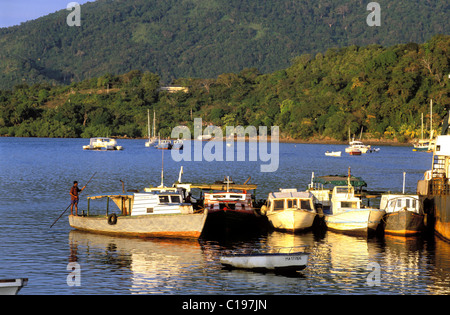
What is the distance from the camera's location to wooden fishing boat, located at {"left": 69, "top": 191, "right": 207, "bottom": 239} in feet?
146

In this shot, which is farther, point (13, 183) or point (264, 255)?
point (13, 183)

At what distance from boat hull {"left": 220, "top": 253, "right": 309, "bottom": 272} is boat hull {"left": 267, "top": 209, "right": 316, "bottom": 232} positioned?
39.7 ft

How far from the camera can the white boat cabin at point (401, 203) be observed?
157ft

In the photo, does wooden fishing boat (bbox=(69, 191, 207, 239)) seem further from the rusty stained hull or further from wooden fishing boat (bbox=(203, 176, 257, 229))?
the rusty stained hull

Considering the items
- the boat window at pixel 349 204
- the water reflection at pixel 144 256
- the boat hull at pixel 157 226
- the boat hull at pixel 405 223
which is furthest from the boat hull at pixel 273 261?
the boat window at pixel 349 204

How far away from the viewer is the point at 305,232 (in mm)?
49094

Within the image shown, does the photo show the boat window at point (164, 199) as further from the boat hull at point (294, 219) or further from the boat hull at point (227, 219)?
the boat hull at point (294, 219)

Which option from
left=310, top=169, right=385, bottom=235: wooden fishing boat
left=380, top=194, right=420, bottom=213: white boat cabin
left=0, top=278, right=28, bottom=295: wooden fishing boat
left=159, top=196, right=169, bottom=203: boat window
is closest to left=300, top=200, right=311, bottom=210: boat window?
left=310, top=169, right=385, bottom=235: wooden fishing boat

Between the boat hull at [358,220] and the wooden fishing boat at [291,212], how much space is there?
6.67ft

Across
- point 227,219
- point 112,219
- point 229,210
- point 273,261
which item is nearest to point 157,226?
point 112,219
